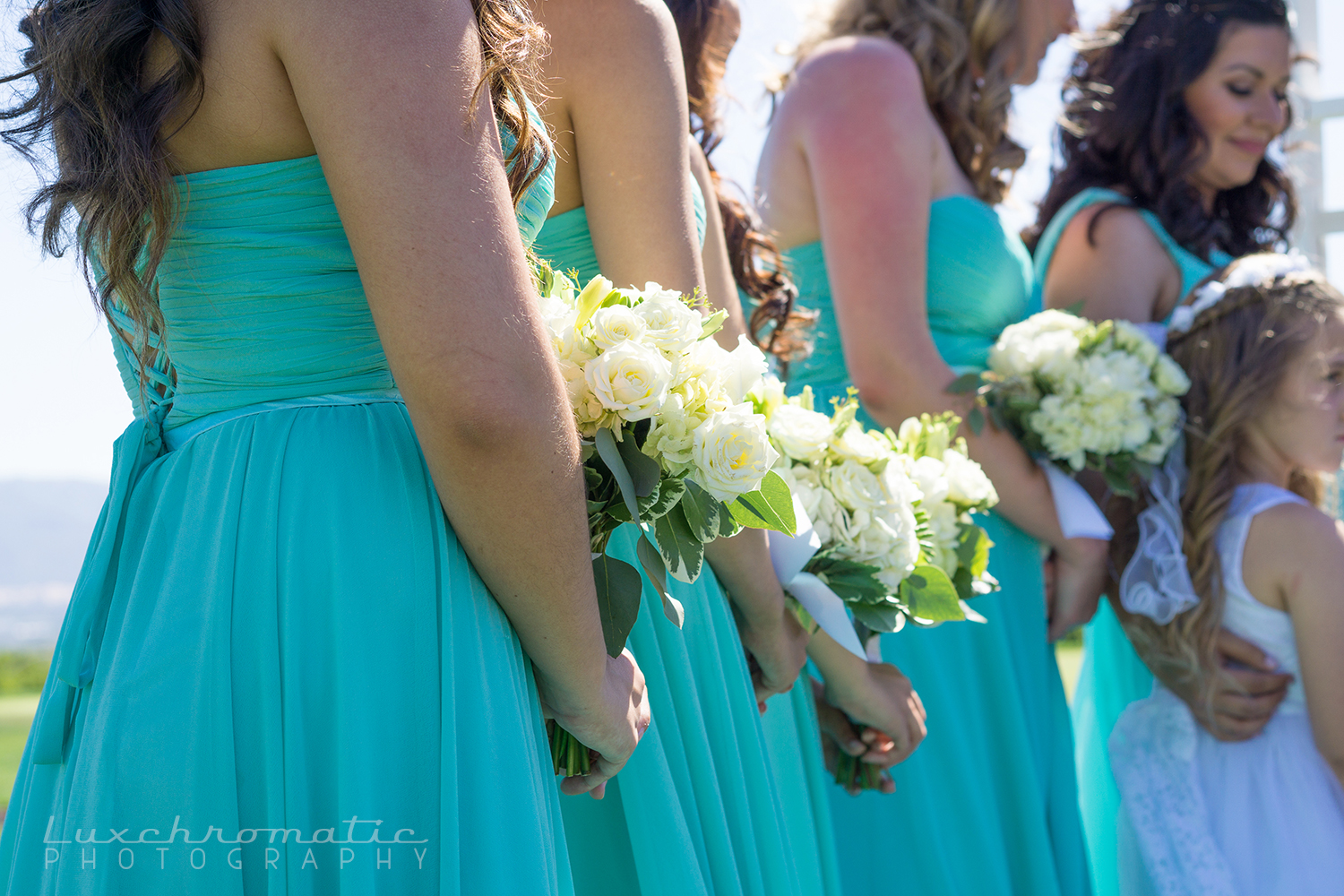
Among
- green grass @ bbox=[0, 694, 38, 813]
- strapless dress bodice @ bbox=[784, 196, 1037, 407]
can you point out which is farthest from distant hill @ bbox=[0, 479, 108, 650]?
strapless dress bodice @ bbox=[784, 196, 1037, 407]

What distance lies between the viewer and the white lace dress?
3.04 metres

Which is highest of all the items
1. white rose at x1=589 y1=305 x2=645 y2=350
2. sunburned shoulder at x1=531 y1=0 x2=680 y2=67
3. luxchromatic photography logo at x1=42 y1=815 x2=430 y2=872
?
sunburned shoulder at x1=531 y1=0 x2=680 y2=67

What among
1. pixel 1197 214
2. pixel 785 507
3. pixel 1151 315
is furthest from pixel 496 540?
pixel 1197 214

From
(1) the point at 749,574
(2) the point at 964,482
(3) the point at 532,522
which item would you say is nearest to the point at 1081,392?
(2) the point at 964,482

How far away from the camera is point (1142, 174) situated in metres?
3.78

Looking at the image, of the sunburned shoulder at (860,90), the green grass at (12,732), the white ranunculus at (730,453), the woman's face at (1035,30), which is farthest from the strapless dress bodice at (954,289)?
the green grass at (12,732)

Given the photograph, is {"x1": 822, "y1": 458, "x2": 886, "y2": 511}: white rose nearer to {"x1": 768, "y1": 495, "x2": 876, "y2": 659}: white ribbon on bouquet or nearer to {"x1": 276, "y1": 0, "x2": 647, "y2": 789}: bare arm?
{"x1": 768, "y1": 495, "x2": 876, "y2": 659}: white ribbon on bouquet

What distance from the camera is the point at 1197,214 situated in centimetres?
376

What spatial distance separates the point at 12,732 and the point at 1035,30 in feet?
32.9

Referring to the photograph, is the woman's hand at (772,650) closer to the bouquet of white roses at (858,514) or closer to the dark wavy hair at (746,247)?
the bouquet of white roses at (858,514)

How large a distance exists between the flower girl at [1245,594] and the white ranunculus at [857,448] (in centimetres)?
158

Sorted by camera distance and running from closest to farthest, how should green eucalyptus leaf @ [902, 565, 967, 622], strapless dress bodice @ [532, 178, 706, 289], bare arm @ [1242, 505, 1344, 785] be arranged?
strapless dress bodice @ [532, 178, 706, 289] → green eucalyptus leaf @ [902, 565, 967, 622] → bare arm @ [1242, 505, 1344, 785]

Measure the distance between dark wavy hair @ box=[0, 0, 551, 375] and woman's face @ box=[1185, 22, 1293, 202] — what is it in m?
3.15

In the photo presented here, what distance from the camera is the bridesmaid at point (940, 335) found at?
108 inches
